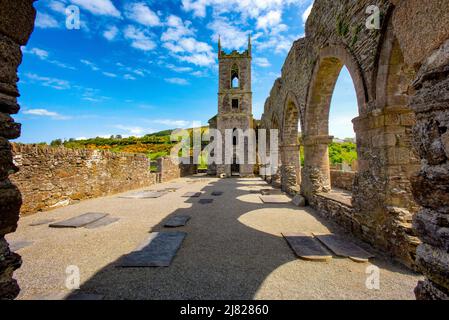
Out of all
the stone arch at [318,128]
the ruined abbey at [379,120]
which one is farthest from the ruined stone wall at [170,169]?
the stone arch at [318,128]

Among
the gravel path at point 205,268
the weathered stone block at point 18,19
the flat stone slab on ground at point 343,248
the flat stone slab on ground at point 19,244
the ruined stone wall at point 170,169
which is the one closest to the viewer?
the weathered stone block at point 18,19

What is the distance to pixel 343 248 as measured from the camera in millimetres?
3391

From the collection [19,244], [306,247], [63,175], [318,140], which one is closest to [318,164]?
[318,140]

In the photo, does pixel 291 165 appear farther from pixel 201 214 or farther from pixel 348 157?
pixel 348 157

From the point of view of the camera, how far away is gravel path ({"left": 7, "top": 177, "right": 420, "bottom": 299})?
90.9 inches

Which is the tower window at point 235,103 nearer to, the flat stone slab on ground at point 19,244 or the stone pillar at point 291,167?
the stone pillar at point 291,167

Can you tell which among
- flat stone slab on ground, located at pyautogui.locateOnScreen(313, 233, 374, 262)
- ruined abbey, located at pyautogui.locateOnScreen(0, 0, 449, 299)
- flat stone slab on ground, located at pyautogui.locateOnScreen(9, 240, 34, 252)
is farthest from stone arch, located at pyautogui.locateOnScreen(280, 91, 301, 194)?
flat stone slab on ground, located at pyautogui.locateOnScreen(9, 240, 34, 252)

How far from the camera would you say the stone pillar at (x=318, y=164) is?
650 centimetres

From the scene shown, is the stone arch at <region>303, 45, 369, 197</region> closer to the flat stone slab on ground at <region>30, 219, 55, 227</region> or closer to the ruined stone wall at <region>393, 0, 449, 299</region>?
the ruined stone wall at <region>393, 0, 449, 299</region>

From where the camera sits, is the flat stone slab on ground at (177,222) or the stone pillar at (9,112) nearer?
the stone pillar at (9,112)

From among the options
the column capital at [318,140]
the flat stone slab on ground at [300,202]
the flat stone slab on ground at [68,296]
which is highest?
the column capital at [318,140]

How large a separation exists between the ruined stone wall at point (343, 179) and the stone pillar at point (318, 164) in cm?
401

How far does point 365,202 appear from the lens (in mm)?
3742

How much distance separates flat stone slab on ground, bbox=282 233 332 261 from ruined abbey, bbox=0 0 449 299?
907mm
